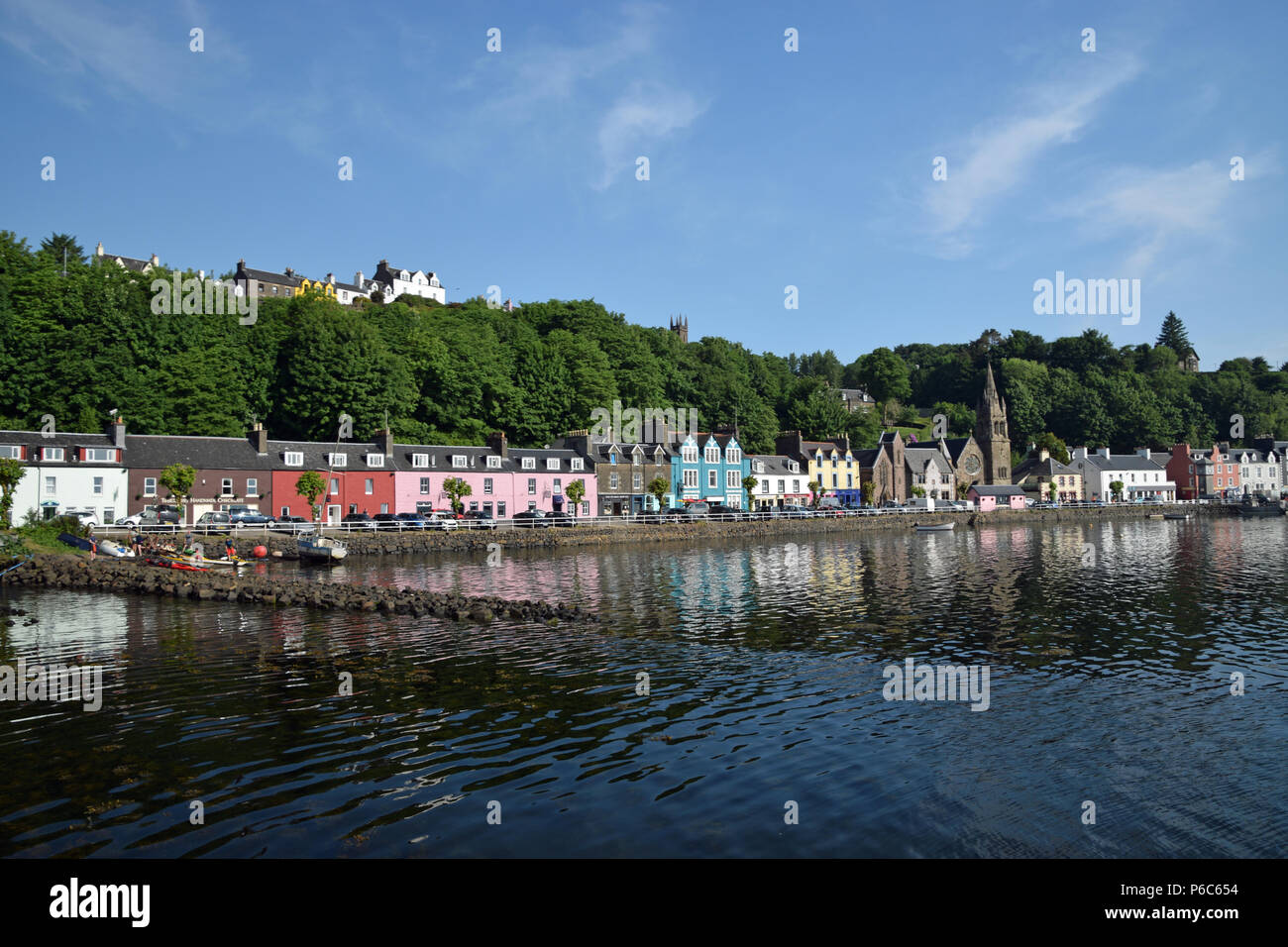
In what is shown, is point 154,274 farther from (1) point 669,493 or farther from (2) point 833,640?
(2) point 833,640

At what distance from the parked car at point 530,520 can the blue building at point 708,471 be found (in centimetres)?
2369

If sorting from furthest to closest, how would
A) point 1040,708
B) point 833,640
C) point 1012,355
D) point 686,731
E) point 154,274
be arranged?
point 1012,355 → point 154,274 → point 833,640 → point 1040,708 → point 686,731

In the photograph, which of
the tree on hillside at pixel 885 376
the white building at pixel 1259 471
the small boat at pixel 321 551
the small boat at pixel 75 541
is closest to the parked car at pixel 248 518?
the small boat at pixel 321 551

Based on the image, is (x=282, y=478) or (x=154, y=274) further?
(x=154, y=274)

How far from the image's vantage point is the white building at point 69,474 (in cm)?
5650

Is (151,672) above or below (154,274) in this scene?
below

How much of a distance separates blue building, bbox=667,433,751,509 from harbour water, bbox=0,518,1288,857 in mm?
63534

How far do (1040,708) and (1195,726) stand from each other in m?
2.69

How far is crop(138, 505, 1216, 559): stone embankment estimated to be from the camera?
58062mm

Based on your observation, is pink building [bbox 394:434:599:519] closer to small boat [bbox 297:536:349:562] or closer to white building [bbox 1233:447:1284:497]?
small boat [bbox 297:536:349:562]

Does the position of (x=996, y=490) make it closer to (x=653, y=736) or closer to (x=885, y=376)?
(x=885, y=376)

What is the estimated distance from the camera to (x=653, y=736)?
15.3 m

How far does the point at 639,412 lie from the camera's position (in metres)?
109
